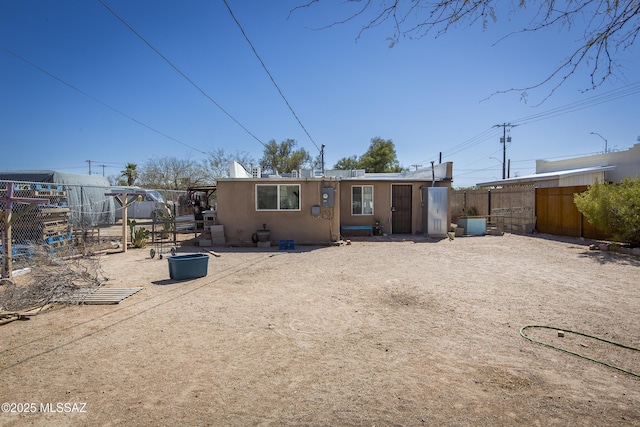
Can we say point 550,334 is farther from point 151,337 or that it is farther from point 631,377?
point 151,337

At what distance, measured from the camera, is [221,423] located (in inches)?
100

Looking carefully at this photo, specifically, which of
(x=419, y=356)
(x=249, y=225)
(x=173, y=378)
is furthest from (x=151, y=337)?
(x=249, y=225)

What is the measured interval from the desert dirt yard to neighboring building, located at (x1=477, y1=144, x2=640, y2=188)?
8.55 metres

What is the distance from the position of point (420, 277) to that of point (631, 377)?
418 centimetres

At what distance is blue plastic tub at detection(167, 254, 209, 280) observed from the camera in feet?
23.0

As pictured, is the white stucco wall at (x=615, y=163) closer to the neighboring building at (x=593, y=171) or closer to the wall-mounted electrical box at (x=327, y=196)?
the neighboring building at (x=593, y=171)

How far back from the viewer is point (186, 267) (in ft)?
23.4

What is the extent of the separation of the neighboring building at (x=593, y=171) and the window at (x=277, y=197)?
10.2m

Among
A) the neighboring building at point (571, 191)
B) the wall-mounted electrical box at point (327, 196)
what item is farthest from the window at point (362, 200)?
the neighboring building at point (571, 191)

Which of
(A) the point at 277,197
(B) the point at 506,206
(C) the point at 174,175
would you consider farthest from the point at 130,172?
(B) the point at 506,206

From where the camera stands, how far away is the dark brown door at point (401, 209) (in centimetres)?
1505

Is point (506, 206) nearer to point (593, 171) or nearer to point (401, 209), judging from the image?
point (593, 171)

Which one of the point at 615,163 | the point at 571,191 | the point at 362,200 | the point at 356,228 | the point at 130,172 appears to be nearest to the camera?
the point at 571,191

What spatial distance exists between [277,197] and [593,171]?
12.8 metres
